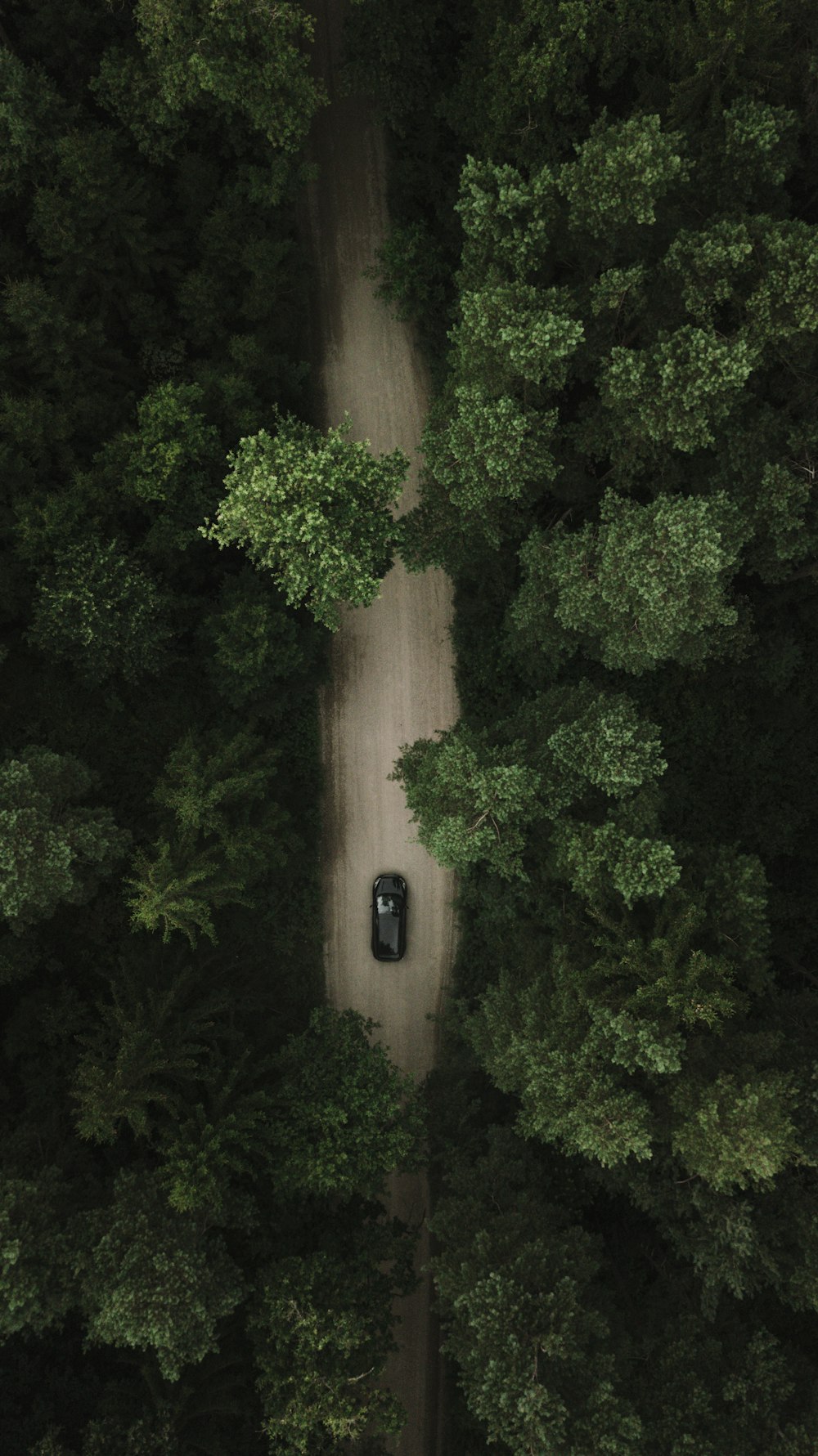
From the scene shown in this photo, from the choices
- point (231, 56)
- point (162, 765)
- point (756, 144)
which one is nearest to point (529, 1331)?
point (162, 765)

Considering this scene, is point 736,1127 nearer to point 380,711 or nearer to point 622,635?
point 622,635

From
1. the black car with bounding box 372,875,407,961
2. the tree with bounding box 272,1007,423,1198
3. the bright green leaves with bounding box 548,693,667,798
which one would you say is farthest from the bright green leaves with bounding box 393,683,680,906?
the black car with bounding box 372,875,407,961

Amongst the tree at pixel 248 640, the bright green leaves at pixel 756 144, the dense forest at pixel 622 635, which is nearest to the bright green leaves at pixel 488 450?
the dense forest at pixel 622 635

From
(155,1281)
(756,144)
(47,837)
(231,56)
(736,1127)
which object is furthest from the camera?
(231,56)

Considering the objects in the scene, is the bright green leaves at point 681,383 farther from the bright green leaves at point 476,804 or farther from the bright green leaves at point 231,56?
the bright green leaves at point 231,56

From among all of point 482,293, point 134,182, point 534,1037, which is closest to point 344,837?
point 534,1037

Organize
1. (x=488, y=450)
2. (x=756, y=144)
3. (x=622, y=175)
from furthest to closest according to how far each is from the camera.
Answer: (x=488, y=450) → (x=756, y=144) → (x=622, y=175)

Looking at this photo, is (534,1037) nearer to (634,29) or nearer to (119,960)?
(119,960)
